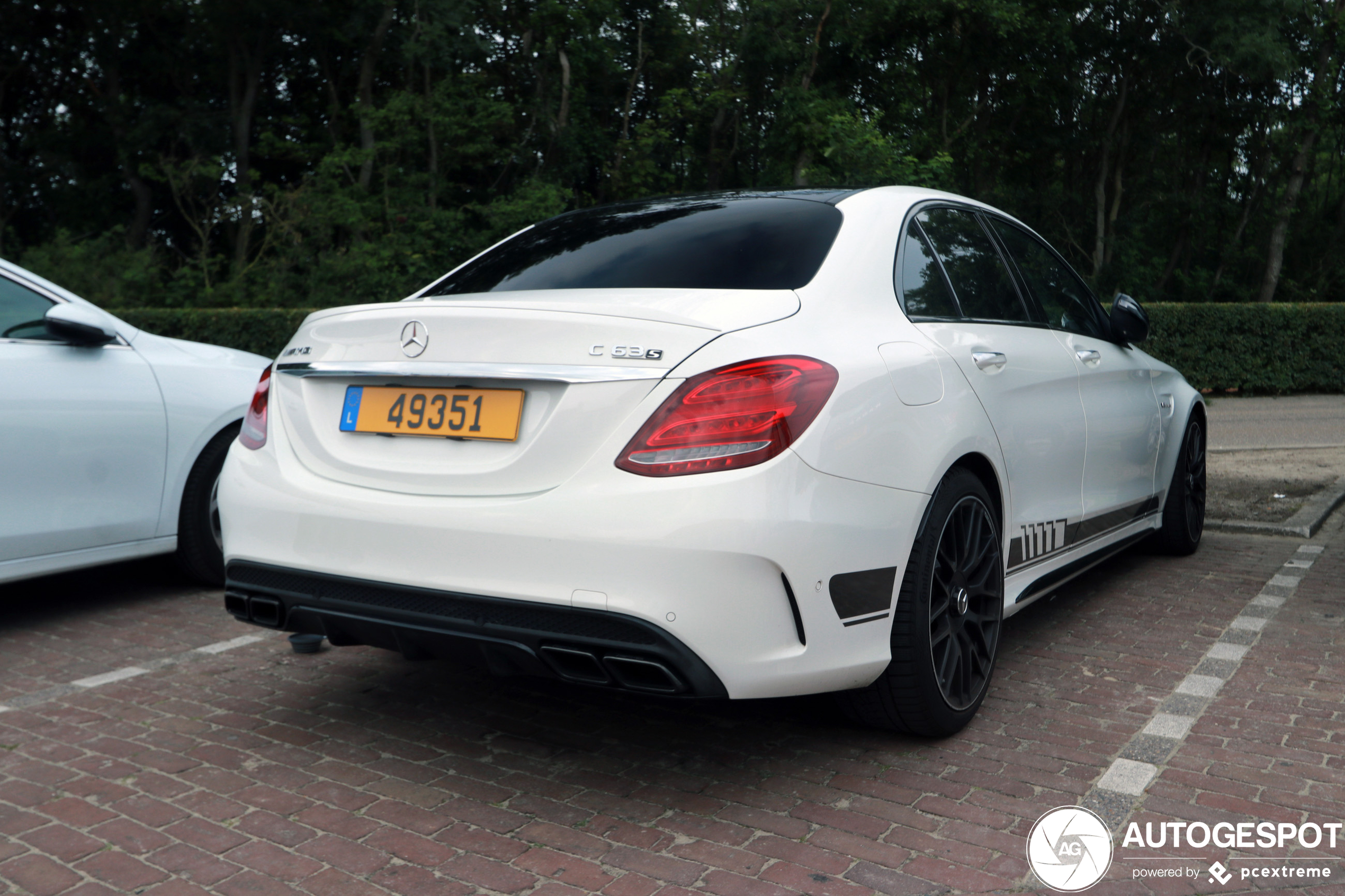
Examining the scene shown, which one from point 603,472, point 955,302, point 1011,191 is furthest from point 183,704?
point 1011,191

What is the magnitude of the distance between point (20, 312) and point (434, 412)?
2.56 metres

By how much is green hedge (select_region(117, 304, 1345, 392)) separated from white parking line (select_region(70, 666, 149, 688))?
1465 cm

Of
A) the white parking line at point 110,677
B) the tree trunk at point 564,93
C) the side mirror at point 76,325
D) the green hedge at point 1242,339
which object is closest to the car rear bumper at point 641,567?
the white parking line at point 110,677

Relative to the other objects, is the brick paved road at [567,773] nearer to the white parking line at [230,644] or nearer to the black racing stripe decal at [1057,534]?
the white parking line at [230,644]

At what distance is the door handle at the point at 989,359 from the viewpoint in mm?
3439

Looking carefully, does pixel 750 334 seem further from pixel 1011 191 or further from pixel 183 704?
pixel 1011 191

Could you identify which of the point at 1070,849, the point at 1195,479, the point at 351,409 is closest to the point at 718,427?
the point at 351,409

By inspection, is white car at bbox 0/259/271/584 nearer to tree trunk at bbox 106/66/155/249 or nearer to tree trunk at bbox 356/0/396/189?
tree trunk at bbox 356/0/396/189

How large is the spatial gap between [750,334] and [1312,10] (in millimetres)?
27177

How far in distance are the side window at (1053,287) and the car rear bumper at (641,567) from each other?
5.82 feet

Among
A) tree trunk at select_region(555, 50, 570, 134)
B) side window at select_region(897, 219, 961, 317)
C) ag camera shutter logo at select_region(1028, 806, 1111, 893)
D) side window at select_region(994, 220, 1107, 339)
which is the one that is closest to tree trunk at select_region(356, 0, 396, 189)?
tree trunk at select_region(555, 50, 570, 134)

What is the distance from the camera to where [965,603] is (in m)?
3.29

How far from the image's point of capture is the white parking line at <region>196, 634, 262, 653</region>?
4.25 meters

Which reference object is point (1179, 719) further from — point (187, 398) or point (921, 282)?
point (187, 398)
